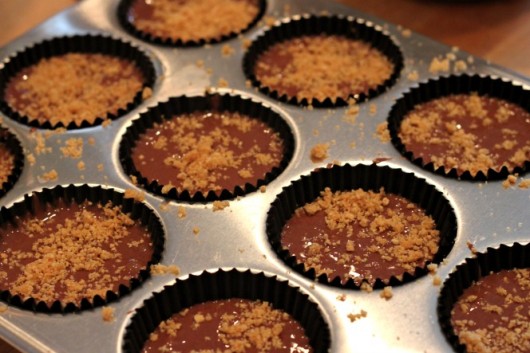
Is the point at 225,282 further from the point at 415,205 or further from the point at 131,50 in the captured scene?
the point at 131,50

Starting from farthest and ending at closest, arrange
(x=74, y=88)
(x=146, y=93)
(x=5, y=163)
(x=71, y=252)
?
(x=74, y=88), (x=146, y=93), (x=5, y=163), (x=71, y=252)

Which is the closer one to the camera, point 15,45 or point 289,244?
point 289,244

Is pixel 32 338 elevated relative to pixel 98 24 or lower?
lower

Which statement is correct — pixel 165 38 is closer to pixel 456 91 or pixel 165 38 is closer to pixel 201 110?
pixel 201 110

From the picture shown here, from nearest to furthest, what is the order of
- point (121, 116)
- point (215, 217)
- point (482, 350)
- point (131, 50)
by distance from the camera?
point (482, 350), point (215, 217), point (121, 116), point (131, 50)

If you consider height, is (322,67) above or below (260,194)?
above

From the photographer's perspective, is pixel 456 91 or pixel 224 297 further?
pixel 456 91

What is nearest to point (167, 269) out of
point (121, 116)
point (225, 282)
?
point (225, 282)

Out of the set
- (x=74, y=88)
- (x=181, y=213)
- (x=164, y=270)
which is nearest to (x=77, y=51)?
(x=74, y=88)
